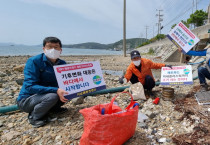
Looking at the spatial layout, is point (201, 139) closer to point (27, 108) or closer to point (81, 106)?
point (81, 106)

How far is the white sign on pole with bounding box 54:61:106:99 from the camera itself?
2891 mm

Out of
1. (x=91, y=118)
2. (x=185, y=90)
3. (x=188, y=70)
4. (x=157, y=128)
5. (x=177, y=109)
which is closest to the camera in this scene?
(x=91, y=118)

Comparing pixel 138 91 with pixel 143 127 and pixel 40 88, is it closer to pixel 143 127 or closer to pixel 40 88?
pixel 143 127

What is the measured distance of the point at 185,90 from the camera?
4676 mm

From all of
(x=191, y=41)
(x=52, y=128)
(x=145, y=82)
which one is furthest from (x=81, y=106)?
(x=191, y=41)

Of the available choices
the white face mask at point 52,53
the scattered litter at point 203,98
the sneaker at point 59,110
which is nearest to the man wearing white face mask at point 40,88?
the white face mask at point 52,53

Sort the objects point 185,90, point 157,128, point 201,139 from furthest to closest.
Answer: point 185,90 < point 157,128 < point 201,139

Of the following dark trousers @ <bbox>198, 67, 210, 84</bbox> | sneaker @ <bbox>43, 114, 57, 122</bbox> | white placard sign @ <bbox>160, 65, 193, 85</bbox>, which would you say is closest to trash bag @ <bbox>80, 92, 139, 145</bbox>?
sneaker @ <bbox>43, 114, 57, 122</bbox>

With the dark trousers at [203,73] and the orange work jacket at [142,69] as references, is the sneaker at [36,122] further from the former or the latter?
the dark trousers at [203,73]

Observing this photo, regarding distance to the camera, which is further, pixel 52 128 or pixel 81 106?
pixel 81 106

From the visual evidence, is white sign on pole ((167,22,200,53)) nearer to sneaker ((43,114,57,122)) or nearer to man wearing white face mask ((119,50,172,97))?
man wearing white face mask ((119,50,172,97))

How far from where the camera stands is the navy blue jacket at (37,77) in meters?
2.67

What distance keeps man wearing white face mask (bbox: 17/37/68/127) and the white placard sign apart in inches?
112

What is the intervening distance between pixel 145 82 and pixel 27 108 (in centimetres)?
292
